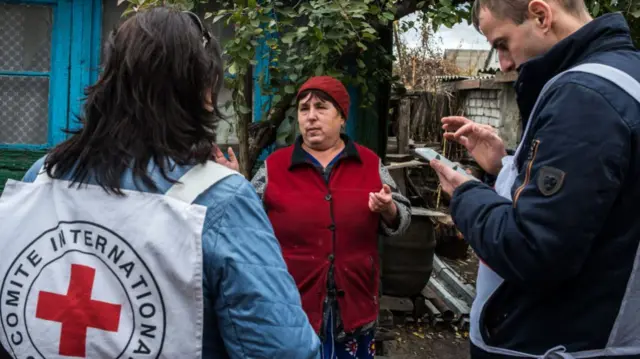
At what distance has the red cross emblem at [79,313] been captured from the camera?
1.17m

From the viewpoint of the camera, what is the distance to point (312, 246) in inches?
108

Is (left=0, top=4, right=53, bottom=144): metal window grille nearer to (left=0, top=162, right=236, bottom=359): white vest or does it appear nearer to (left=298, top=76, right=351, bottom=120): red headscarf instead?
(left=298, top=76, right=351, bottom=120): red headscarf

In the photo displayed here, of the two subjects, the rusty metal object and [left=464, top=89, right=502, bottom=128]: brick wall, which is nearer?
the rusty metal object

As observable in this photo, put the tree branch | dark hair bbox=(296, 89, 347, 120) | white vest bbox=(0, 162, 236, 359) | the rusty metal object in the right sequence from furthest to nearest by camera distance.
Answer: the rusty metal object, the tree branch, dark hair bbox=(296, 89, 347, 120), white vest bbox=(0, 162, 236, 359)

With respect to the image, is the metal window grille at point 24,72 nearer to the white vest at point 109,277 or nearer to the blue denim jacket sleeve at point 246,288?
the white vest at point 109,277

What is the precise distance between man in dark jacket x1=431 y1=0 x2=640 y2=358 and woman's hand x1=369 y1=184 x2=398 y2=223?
1073 mm

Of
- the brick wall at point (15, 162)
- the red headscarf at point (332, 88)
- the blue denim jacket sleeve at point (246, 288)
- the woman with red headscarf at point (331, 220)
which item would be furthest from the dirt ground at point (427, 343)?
the blue denim jacket sleeve at point (246, 288)

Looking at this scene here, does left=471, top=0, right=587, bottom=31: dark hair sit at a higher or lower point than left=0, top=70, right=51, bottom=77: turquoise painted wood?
higher

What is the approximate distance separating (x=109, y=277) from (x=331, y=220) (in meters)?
1.64

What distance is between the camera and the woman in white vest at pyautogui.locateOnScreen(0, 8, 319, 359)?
3.83ft

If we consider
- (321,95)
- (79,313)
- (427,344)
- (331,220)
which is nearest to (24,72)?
(321,95)

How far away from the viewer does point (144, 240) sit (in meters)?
1.16

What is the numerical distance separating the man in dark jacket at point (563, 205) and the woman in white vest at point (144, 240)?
506 mm

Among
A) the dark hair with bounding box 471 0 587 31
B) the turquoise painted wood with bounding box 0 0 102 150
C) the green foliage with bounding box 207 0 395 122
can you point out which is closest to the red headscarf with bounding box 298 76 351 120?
the green foliage with bounding box 207 0 395 122
